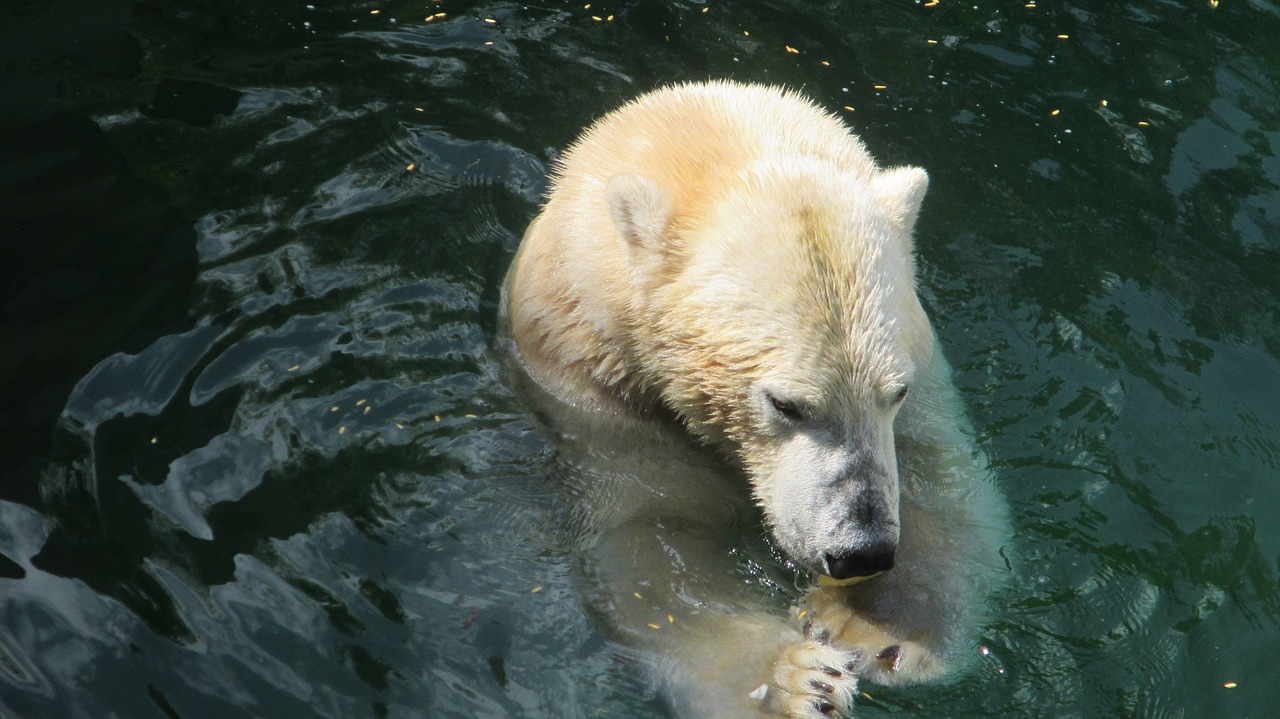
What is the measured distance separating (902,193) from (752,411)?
95 cm

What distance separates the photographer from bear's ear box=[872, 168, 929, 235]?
13.5 ft

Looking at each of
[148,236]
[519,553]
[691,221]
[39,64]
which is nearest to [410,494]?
[519,553]

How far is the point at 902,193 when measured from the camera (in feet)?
13.5

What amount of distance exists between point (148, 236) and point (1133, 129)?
534cm

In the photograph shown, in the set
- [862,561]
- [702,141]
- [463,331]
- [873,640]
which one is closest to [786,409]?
[862,561]

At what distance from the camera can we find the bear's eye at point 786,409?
3777 mm

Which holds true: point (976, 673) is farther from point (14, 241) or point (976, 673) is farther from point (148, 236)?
point (14, 241)

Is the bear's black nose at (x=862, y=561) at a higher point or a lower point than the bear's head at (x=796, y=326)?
lower

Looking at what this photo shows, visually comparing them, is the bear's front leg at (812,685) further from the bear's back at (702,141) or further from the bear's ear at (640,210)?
the bear's back at (702,141)

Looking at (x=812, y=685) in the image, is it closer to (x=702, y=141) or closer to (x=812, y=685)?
(x=812, y=685)

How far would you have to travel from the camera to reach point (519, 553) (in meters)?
4.20

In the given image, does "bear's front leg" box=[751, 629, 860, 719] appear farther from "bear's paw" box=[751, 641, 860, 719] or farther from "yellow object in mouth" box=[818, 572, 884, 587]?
"yellow object in mouth" box=[818, 572, 884, 587]

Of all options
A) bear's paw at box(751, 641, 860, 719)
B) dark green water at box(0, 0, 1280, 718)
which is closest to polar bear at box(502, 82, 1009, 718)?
bear's paw at box(751, 641, 860, 719)

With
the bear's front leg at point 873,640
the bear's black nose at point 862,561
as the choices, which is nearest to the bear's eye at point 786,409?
the bear's black nose at point 862,561
